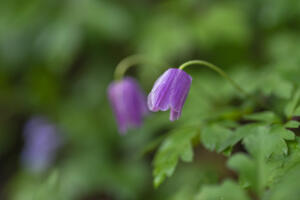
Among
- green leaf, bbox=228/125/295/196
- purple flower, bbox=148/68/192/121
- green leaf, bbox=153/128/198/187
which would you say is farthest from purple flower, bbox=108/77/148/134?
green leaf, bbox=228/125/295/196

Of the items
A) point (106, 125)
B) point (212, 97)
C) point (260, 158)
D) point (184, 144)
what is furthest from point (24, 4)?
point (260, 158)

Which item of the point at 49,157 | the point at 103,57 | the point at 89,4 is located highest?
the point at 89,4

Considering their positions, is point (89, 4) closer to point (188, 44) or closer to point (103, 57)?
point (103, 57)

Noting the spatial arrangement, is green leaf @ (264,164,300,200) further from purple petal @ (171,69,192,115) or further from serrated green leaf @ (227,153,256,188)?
purple petal @ (171,69,192,115)

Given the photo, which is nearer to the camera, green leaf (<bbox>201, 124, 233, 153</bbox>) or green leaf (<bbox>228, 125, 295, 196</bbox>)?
green leaf (<bbox>228, 125, 295, 196</bbox>)

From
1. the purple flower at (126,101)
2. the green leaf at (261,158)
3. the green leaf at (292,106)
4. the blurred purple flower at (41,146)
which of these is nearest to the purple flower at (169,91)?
the green leaf at (261,158)

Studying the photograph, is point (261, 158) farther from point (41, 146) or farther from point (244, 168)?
point (41, 146)

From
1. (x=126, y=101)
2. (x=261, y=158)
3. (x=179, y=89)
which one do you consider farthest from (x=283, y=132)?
(x=126, y=101)
